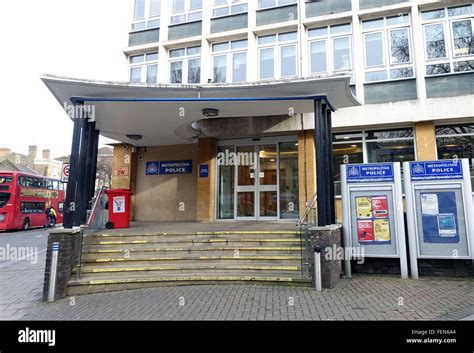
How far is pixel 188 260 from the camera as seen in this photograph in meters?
7.44

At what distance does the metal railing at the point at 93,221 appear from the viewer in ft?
22.4

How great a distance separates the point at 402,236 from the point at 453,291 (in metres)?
1.57

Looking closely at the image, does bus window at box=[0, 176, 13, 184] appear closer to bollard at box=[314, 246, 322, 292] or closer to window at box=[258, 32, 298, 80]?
window at box=[258, 32, 298, 80]

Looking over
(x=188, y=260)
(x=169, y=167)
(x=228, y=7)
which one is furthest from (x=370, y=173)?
(x=228, y=7)

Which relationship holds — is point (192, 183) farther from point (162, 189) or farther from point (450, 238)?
point (450, 238)

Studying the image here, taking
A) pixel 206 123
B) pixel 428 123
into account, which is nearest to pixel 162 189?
pixel 206 123

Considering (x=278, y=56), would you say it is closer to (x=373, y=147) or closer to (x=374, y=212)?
(x=373, y=147)

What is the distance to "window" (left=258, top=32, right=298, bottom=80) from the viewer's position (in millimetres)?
12914

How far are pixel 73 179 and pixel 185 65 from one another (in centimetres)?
899

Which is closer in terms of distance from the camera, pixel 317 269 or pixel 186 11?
pixel 317 269

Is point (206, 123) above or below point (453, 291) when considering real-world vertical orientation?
above

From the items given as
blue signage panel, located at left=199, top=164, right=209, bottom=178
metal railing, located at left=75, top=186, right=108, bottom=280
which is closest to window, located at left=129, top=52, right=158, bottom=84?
blue signage panel, located at left=199, top=164, right=209, bottom=178

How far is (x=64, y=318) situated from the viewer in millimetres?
5172

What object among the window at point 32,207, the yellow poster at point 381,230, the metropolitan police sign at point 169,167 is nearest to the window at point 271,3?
the metropolitan police sign at point 169,167
